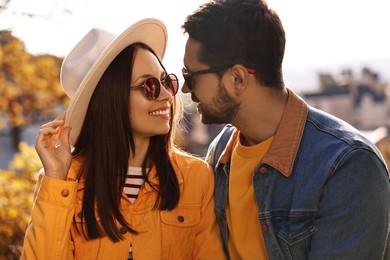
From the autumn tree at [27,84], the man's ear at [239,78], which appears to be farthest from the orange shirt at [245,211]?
the autumn tree at [27,84]

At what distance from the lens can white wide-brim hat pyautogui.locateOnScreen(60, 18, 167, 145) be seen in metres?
3.06

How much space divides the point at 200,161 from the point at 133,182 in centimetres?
37

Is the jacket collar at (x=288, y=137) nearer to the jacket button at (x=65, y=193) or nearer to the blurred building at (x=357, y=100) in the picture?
the jacket button at (x=65, y=193)

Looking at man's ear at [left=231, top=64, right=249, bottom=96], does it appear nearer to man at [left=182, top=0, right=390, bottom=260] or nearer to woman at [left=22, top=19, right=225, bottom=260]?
man at [left=182, top=0, right=390, bottom=260]

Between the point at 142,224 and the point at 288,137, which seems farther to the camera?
the point at 142,224

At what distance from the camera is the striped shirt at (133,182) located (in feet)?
10.8

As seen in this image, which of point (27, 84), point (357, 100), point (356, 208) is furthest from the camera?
point (357, 100)

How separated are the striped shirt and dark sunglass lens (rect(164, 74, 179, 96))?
444 mm

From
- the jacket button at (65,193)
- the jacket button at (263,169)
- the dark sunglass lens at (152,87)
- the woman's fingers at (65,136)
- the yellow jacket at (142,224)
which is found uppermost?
the dark sunglass lens at (152,87)

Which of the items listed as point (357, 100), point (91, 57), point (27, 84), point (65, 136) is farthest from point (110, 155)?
point (357, 100)

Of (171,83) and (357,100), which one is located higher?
(171,83)

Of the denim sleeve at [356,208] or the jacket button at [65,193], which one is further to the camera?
the jacket button at [65,193]

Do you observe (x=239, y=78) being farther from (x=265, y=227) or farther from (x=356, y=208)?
(x=356, y=208)

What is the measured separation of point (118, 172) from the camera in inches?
128
